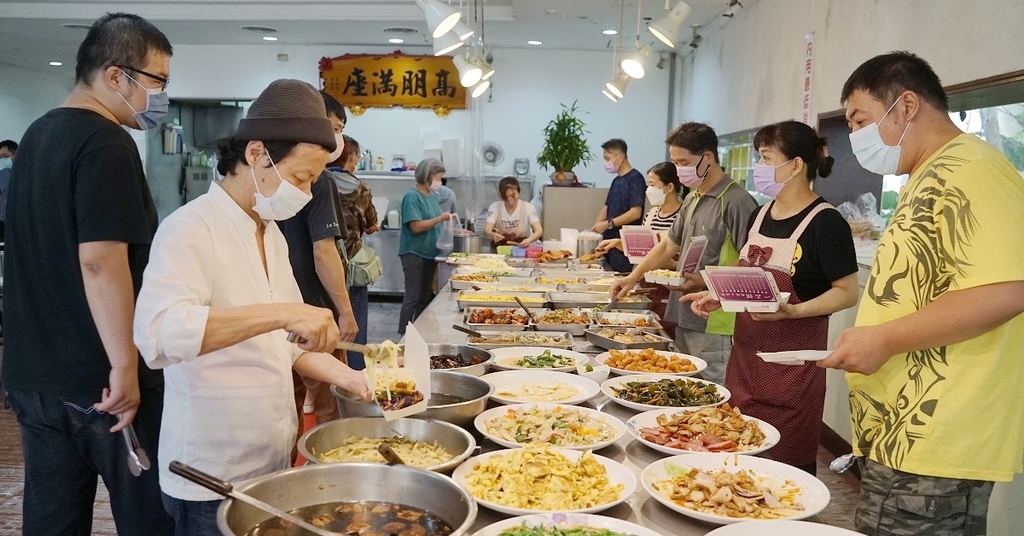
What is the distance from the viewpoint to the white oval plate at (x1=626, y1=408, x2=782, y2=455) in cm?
197

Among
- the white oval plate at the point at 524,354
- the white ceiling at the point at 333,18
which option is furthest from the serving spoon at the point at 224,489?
the white ceiling at the point at 333,18

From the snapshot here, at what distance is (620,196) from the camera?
704 cm

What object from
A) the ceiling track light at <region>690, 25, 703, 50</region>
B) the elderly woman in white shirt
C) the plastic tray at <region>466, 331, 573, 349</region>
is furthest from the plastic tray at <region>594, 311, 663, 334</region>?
the ceiling track light at <region>690, 25, 703, 50</region>

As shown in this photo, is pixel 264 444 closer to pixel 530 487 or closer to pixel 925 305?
pixel 530 487

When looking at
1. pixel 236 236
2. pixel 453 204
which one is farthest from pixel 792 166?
pixel 453 204

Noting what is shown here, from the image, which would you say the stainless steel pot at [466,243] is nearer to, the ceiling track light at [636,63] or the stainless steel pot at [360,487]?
the ceiling track light at [636,63]

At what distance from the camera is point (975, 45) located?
3387 mm

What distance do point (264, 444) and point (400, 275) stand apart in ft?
27.8

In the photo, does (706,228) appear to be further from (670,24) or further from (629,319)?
(670,24)

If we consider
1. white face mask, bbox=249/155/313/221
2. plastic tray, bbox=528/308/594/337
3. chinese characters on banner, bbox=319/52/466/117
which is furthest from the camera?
chinese characters on banner, bbox=319/52/466/117

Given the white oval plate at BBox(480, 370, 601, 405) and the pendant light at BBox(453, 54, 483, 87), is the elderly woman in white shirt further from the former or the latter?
the pendant light at BBox(453, 54, 483, 87)

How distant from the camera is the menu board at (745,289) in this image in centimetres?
245

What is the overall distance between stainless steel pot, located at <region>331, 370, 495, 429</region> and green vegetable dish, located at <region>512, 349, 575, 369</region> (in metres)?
0.48

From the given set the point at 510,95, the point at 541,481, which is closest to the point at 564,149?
the point at 510,95
